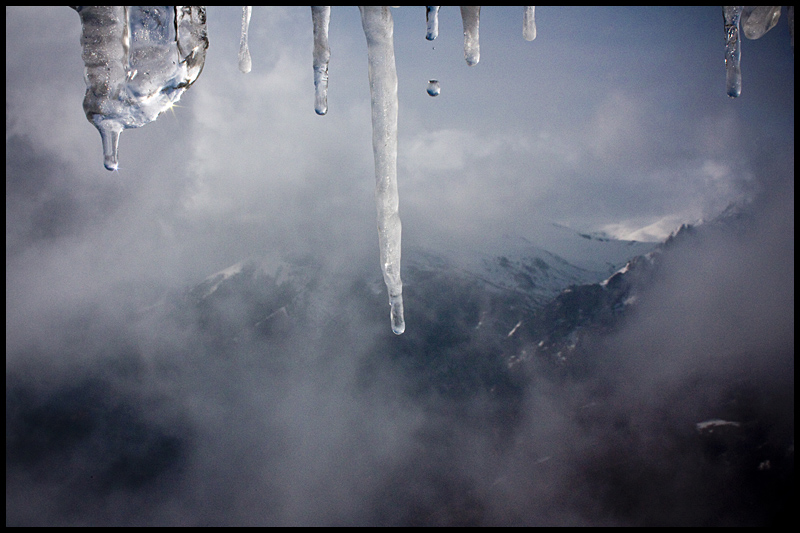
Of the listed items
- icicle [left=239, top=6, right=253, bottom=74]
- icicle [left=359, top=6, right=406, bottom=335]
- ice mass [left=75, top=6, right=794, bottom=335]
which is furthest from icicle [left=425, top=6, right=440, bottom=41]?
icicle [left=239, top=6, right=253, bottom=74]

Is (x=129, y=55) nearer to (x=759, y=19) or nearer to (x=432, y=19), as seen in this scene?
(x=432, y=19)

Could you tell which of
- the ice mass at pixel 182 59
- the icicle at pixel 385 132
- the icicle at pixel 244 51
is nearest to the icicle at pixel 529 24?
the ice mass at pixel 182 59

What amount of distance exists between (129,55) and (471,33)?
109 inches

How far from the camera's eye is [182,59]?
96.3 inches

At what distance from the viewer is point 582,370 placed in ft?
402

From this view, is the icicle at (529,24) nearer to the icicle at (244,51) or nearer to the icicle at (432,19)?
the icicle at (432,19)

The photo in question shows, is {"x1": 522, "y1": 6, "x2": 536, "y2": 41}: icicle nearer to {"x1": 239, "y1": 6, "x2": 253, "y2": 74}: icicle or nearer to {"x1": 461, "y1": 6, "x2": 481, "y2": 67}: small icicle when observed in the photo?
{"x1": 461, "y1": 6, "x2": 481, "y2": 67}: small icicle

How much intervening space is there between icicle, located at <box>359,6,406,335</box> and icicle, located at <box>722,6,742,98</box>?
306 cm

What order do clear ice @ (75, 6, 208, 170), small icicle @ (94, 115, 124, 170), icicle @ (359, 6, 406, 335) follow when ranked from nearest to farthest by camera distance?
clear ice @ (75, 6, 208, 170) < small icicle @ (94, 115, 124, 170) < icicle @ (359, 6, 406, 335)

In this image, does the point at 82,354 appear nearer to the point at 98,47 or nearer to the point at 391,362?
the point at 391,362

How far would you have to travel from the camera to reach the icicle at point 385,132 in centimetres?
271

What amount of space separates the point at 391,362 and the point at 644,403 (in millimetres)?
101049

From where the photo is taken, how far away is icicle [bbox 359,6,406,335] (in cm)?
271

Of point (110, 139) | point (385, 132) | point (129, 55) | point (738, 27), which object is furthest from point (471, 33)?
point (110, 139)
